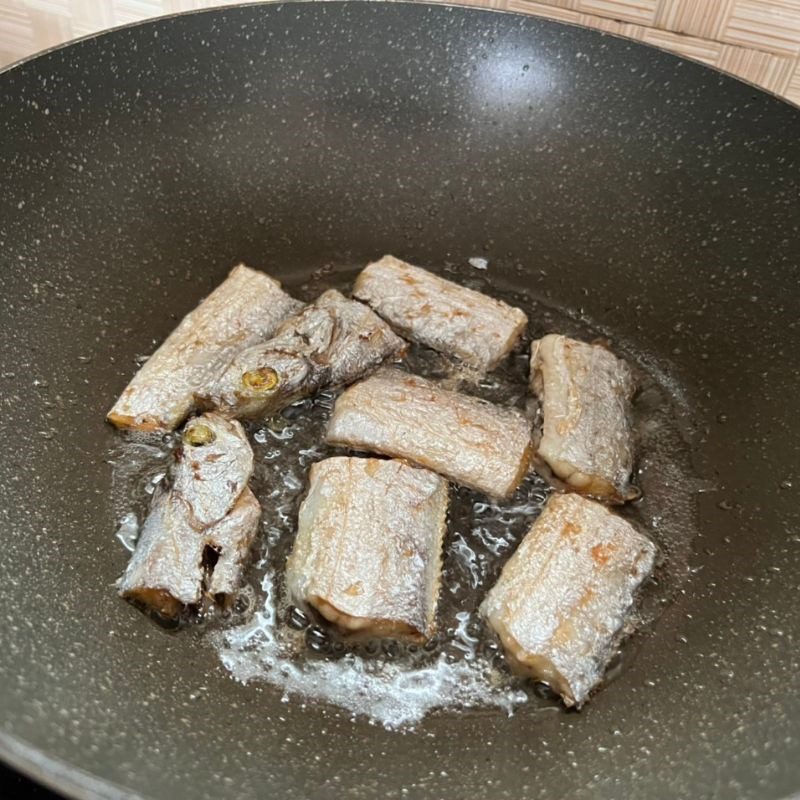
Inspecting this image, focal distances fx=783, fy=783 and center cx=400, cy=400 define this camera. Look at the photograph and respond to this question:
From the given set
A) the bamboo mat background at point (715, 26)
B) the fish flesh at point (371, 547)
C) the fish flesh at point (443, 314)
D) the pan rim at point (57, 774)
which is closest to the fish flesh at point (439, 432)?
the fish flesh at point (371, 547)

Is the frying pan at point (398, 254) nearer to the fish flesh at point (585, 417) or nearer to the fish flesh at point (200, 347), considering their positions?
the fish flesh at point (200, 347)

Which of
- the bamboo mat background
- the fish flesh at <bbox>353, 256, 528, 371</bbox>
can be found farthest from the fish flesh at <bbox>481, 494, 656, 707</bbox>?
the bamboo mat background

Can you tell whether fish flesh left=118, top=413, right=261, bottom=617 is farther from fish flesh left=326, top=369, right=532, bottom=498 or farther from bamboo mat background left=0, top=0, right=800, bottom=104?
bamboo mat background left=0, top=0, right=800, bottom=104

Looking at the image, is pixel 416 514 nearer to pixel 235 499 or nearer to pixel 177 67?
pixel 235 499

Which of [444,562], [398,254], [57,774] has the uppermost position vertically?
[398,254]

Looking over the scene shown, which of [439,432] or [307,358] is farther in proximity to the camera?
[307,358]

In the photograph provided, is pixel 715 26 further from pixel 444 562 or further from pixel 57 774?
pixel 57 774

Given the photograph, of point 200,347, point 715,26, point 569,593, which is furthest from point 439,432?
point 715,26
